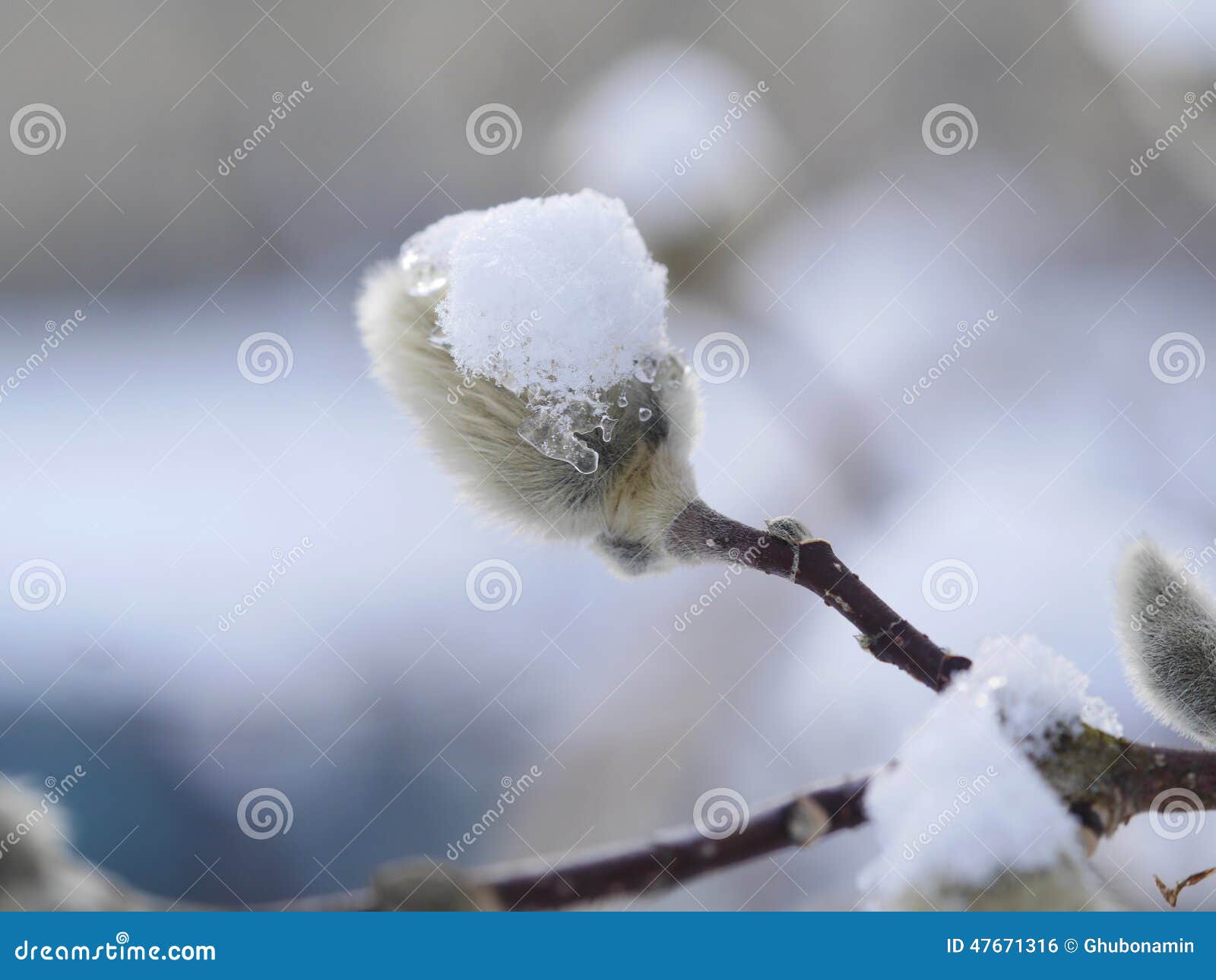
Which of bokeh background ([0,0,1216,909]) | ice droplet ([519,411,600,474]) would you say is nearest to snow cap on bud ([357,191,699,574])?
ice droplet ([519,411,600,474])

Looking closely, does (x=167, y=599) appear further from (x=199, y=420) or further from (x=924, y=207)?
(x=924, y=207)

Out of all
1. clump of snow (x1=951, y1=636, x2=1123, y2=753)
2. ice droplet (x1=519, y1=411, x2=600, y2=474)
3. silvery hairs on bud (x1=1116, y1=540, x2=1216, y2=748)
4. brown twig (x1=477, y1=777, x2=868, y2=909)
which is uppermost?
silvery hairs on bud (x1=1116, y1=540, x2=1216, y2=748)

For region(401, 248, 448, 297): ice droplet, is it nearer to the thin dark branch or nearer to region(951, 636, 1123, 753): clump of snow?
the thin dark branch

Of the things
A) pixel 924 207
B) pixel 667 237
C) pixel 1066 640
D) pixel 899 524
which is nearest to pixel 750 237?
pixel 667 237

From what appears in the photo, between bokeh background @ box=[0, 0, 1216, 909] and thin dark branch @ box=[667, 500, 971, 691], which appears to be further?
bokeh background @ box=[0, 0, 1216, 909]

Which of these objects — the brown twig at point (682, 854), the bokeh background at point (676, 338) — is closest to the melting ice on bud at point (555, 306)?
the brown twig at point (682, 854)

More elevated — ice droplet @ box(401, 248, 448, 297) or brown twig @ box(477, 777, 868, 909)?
ice droplet @ box(401, 248, 448, 297)
